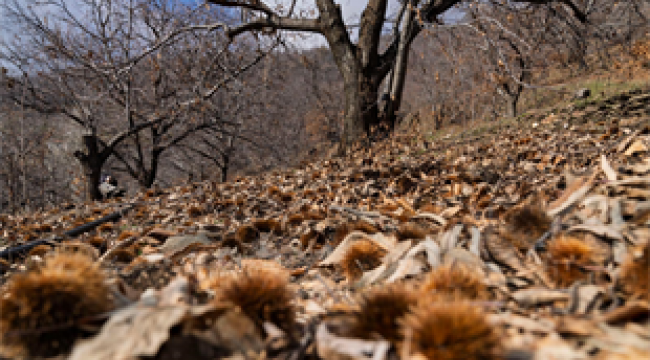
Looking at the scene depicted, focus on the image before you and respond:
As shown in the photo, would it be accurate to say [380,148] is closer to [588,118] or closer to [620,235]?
[588,118]

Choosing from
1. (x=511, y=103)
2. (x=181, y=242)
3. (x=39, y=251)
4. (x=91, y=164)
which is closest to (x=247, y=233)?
(x=181, y=242)

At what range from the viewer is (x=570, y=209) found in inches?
50.4

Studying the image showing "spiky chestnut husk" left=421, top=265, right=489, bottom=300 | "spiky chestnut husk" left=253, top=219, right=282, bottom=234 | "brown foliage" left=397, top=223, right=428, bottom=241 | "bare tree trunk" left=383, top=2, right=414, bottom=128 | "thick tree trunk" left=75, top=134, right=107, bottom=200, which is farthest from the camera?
"thick tree trunk" left=75, top=134, right=107, bottom=200

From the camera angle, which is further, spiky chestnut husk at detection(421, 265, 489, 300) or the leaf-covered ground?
spiky chestnut husk at detection(421, 265, 489, 300)

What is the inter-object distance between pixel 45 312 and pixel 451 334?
0.73 m

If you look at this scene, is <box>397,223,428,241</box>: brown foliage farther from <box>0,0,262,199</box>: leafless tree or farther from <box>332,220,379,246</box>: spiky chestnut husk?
<box>0,0,262,199</box>: leafless tree

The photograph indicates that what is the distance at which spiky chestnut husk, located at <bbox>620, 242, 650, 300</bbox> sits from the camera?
0.74 m

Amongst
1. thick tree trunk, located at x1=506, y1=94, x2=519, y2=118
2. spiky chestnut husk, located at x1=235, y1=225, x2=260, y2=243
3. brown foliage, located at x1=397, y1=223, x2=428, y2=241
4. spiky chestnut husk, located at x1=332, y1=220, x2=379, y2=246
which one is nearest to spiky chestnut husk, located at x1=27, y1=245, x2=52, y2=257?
spiky chestnut husk, located at x1=235, y1=225, x2=260, y2=243

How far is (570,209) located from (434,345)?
3.23 feet

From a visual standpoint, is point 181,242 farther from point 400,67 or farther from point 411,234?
point 400,67

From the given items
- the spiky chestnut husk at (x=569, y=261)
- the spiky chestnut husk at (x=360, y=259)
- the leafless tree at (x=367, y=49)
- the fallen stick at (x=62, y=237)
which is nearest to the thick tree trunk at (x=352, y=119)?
the leafless tree at (x=367, y=49)

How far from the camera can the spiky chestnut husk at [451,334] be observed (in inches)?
23.1

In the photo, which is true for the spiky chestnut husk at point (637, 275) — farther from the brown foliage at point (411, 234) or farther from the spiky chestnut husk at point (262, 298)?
the spiky chestnut husk at point (262, 298)

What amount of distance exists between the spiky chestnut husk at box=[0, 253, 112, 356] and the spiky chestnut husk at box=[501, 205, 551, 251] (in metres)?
1.17
